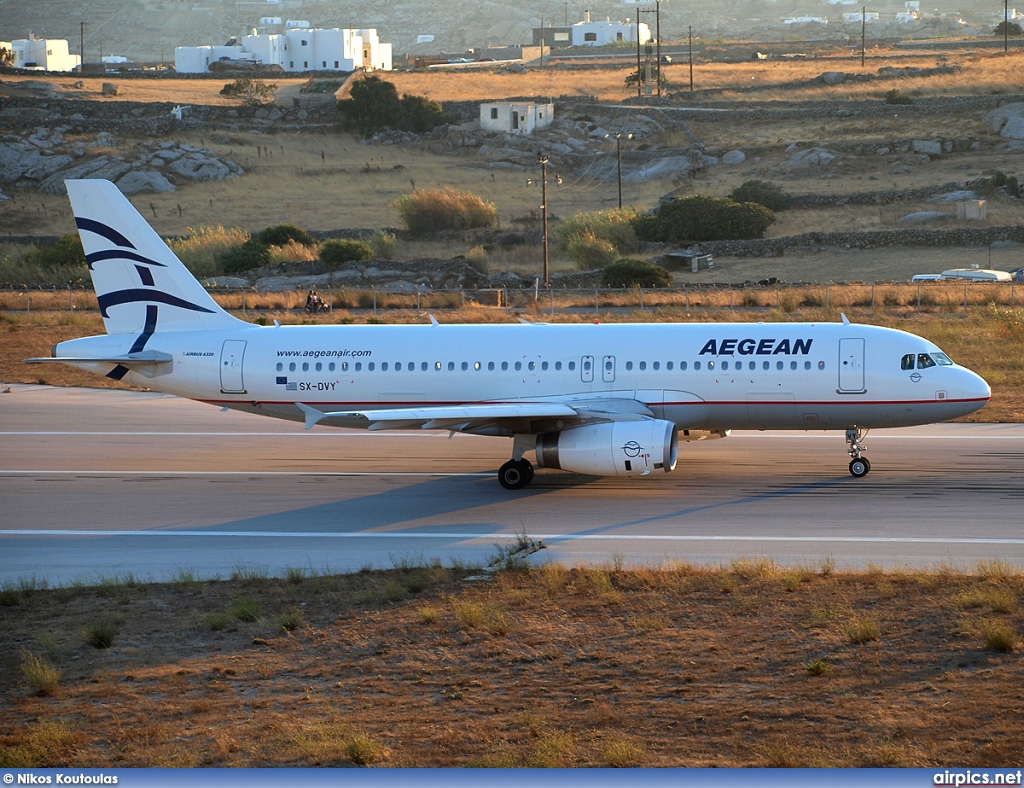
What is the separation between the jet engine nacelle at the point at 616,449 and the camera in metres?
25.9

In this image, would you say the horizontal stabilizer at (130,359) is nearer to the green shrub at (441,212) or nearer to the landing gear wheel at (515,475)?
the landing gear wheel at (515,475)

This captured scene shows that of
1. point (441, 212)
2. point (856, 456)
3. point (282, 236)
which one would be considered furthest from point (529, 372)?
point (441, 212)

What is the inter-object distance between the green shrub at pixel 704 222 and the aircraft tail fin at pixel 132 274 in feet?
226

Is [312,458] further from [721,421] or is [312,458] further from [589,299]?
[589,299]

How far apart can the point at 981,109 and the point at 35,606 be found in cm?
12613

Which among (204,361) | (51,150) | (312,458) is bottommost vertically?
(312,458)

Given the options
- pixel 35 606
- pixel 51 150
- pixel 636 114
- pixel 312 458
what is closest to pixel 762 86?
pixel 636 114

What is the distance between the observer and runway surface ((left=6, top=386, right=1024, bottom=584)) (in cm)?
2253

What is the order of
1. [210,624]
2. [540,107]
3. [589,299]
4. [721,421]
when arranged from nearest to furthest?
[210,624] < [721,421] < [589,299] < [540,107]

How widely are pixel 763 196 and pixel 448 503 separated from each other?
273 feet

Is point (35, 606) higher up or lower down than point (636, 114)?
lower down

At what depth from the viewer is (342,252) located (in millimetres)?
90562

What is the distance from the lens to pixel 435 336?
3022 cm

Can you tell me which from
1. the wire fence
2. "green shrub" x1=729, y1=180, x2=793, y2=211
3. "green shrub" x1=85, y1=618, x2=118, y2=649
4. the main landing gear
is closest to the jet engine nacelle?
the main landing gear
